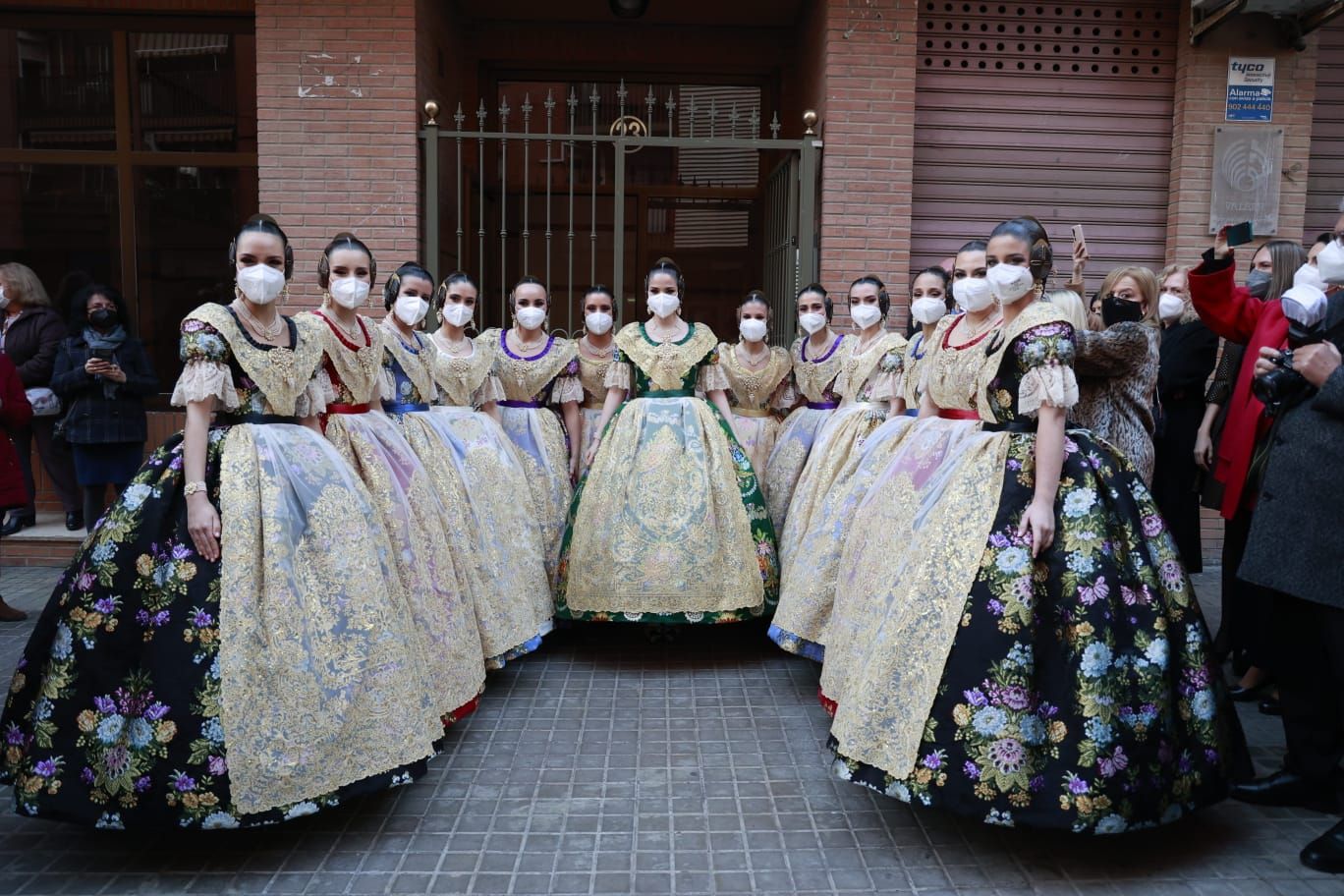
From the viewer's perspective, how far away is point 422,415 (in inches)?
177

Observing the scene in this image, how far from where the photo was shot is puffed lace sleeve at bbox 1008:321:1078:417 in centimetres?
299

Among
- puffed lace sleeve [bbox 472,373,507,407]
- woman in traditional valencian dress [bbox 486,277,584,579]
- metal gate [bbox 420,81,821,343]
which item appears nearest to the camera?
puffed lace sleeve [bbox 472,373,507,407]

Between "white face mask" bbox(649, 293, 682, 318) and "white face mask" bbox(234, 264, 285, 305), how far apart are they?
235cm

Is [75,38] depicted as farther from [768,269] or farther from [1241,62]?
[1241,62]

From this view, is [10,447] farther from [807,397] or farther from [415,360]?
[807,397]

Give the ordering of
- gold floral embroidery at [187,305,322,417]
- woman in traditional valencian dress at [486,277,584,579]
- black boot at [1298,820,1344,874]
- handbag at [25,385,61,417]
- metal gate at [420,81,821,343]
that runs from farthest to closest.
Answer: metal gate at [420,81,821,343]
handbag at [25,385,61,417]
woman in traditional valencian dress at [486,277,584,579]
gold floral embroidery at [187,305,322,417]
black boot at [1298,820,1344,874]

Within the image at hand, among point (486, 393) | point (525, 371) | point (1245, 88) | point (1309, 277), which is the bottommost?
point (486, 393)

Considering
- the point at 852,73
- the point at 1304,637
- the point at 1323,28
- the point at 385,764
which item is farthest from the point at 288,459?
the point at 1323,28

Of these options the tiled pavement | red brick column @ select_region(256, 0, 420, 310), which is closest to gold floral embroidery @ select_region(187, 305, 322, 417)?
the tiled pavement

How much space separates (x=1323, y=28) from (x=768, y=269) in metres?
4.60

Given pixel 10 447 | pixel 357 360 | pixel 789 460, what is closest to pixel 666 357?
pixel 789 460

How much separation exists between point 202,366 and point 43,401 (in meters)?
4.38

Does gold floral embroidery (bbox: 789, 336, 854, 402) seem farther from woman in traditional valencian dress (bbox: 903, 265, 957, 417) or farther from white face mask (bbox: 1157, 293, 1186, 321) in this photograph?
white face mask (bbox: 1157, 293, 1186, 321)

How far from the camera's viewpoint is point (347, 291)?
376cm
